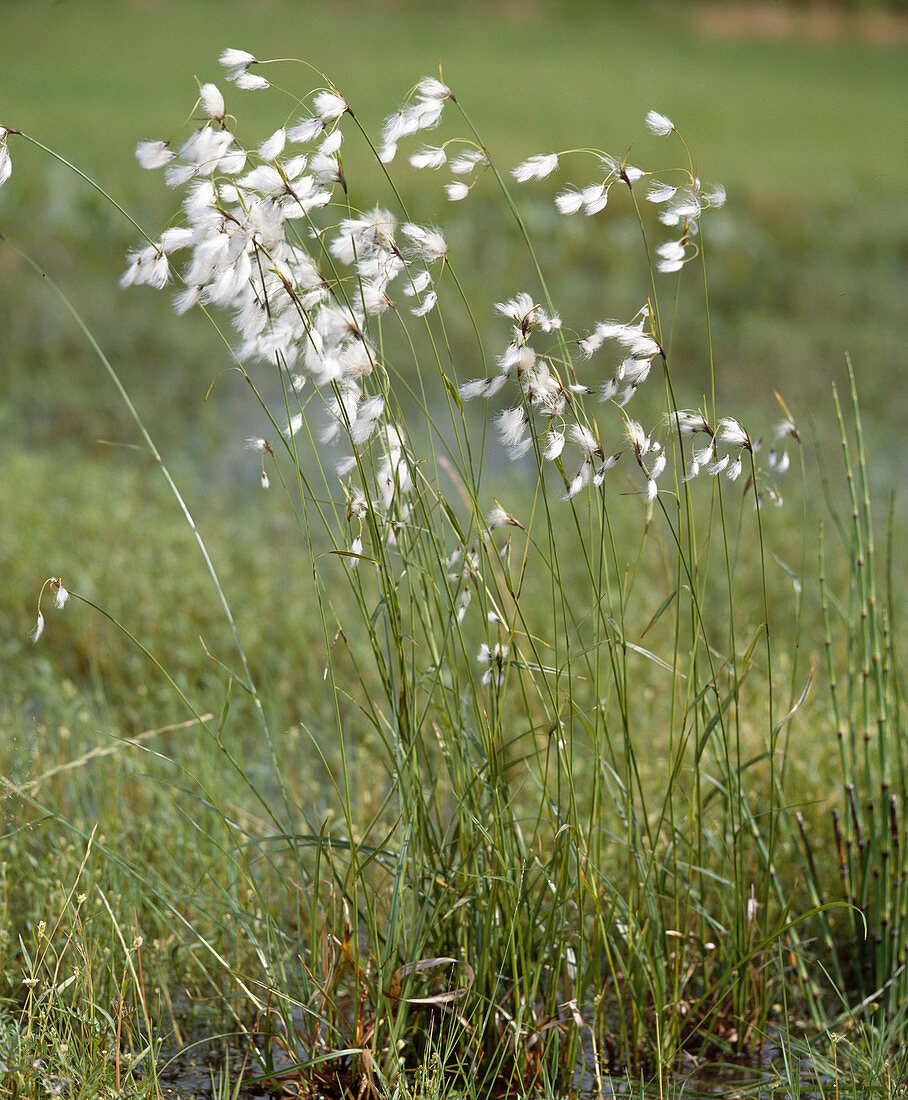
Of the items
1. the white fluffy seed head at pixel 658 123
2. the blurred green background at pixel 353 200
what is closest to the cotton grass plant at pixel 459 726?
the white fluffy seed head at pixel 658 123

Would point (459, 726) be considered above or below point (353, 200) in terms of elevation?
above

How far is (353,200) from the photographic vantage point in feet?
21.5

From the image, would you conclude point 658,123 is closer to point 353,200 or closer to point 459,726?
point 459,726

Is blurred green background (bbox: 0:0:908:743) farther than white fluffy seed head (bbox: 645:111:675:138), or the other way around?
blurred green background (bbox: 0:0:908:743)

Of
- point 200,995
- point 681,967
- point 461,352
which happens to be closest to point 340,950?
point 200,995

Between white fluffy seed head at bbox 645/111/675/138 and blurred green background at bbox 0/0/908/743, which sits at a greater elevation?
white fluffy seed head at bbox 645/111/675/138

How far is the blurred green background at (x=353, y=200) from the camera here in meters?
3.56

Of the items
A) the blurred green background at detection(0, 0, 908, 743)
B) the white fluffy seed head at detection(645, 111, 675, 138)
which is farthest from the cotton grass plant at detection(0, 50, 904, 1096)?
the blurred green background at detection(0, 0, 908, 743)

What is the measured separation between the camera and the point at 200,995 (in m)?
1.70

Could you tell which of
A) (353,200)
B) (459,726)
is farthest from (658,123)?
(353,200)

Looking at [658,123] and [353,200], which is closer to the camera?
[658,123]

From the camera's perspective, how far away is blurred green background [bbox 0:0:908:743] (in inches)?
140

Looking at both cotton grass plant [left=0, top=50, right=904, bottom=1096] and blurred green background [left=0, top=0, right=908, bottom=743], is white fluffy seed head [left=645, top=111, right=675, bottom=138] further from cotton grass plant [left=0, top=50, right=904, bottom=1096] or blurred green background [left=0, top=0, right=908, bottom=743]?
blurred green background [left=0, top=0, right=908, bottom=743]

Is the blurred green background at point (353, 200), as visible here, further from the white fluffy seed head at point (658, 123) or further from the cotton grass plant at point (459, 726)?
the white fluffy seed head at point (658, 123)
